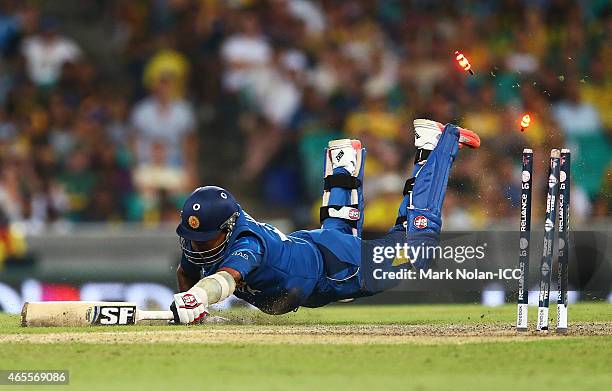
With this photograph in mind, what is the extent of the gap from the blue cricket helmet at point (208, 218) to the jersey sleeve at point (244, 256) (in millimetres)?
127

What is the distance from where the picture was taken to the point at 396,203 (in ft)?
45.5

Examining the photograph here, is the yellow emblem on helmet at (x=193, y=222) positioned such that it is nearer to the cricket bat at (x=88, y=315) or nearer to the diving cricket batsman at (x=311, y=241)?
the diving cricket batsman at (x=311, y=241)

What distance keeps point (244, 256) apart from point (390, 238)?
1.52 m

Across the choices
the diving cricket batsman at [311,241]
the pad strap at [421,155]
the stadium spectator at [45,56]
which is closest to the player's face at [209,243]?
the diving cricket batsman at [311,241]

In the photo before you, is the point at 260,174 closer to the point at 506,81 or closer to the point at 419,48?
the point at 419,48

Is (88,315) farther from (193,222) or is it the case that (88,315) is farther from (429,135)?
(429,135)

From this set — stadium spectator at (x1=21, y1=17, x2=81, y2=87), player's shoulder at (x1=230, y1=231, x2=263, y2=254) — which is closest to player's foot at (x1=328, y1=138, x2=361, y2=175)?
player's shoulder at (x1=230, y1=231, x2=263, y2=254)

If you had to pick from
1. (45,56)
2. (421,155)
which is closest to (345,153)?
(421,155)

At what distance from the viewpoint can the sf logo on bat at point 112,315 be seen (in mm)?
8648

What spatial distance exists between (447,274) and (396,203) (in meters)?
5.28

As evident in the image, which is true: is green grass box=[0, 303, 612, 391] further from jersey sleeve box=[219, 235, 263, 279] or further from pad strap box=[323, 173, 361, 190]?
pad strap box=[323, 173, 361, 190]

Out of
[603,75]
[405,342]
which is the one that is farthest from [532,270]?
[603,75]

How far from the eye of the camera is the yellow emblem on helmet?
26.7 feet

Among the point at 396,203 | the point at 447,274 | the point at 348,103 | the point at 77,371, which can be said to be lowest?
the point at 77,371
